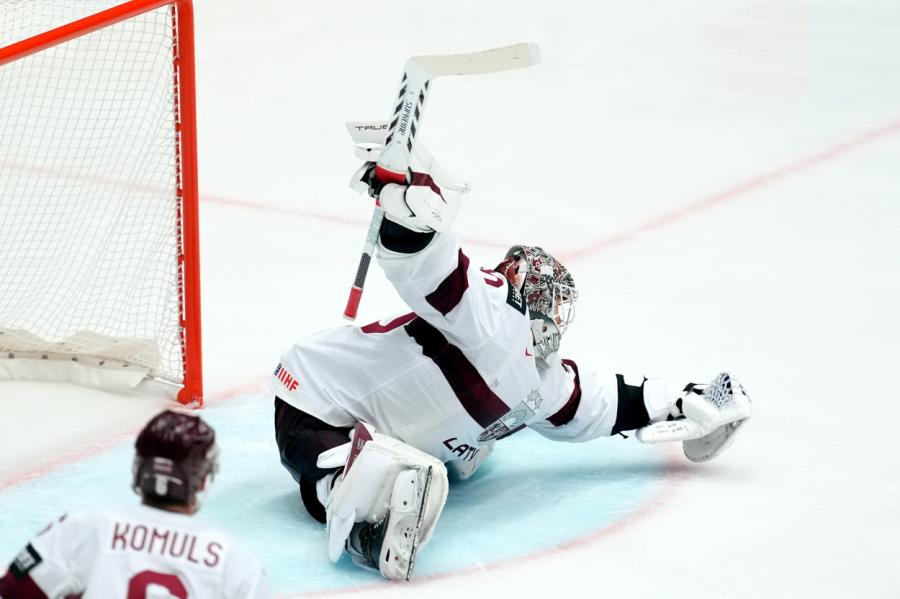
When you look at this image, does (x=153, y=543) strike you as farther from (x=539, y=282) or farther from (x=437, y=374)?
(x=539, y=282)

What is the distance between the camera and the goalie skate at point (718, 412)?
3389mm

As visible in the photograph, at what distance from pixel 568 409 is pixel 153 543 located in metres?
1.70

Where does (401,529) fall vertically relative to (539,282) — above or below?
below

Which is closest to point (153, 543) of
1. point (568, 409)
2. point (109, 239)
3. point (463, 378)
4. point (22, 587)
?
point (22, 587)

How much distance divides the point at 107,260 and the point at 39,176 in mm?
451

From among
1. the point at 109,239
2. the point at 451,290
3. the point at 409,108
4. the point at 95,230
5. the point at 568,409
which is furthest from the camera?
the point at 95,230

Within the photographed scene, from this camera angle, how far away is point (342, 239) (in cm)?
505

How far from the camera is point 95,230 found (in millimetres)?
4523

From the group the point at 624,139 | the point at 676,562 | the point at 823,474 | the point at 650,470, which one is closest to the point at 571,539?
the point at 676,562

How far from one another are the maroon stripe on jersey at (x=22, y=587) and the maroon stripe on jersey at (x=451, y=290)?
1.25 metres

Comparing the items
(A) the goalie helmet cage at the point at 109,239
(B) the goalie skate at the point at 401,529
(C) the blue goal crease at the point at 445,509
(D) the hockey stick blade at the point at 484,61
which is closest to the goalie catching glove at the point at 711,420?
(C) the blue goal crease at the point at 445,509

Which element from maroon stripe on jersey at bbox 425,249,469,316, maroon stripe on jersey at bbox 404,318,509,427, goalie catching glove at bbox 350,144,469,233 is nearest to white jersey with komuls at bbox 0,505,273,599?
goalie catching glove at bbox 350,144,469,233

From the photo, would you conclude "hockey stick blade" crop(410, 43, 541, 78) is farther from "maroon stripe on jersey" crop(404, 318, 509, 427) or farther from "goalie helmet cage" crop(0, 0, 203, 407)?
"goalie helmet cage" crop(0, 0, 203, 407)

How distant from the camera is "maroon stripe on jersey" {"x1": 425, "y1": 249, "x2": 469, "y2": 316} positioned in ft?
9.48
